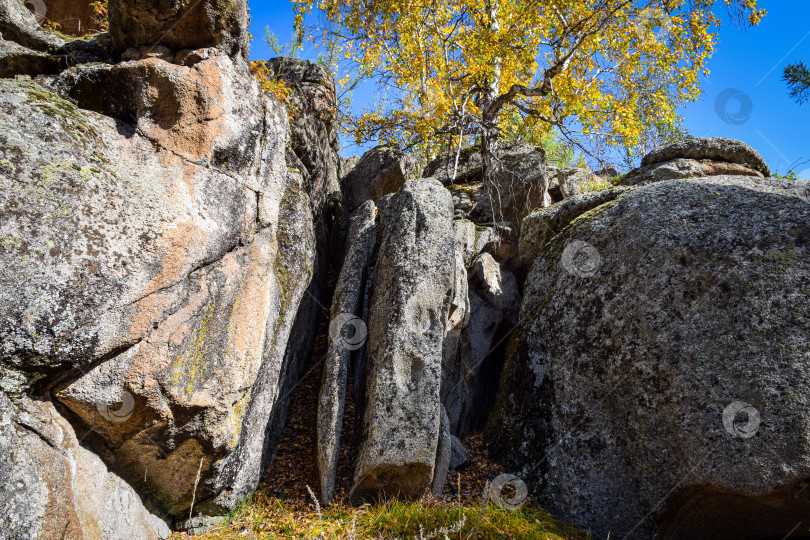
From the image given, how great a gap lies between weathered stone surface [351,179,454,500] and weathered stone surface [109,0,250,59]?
3447mm

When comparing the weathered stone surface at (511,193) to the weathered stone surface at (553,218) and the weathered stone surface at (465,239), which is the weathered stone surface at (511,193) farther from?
the weathered stone surface at (553,218)

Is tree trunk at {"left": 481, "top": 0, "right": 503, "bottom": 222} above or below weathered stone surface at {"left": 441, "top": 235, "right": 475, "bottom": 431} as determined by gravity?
above

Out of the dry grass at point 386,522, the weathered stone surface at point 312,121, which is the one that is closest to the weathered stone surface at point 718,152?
the weathered stone surface at point 312,121

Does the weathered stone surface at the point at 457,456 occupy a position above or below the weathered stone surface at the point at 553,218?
below

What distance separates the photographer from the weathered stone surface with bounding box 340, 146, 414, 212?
1016 centimetres

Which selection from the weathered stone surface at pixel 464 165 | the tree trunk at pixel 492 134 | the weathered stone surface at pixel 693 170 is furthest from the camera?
the weathered stone surface at pixel 464 165

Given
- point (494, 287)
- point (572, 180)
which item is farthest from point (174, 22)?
point (572, 180)

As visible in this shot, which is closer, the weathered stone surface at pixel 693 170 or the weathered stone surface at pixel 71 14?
the weathered stone surface at pixel 693 170

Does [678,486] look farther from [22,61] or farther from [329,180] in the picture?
[22,61]

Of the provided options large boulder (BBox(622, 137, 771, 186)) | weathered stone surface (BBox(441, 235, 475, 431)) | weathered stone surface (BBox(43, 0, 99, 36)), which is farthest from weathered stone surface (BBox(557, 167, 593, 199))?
weathered stone surface (BBox(43, 0, 99, 36))

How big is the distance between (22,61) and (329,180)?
17.7 ft

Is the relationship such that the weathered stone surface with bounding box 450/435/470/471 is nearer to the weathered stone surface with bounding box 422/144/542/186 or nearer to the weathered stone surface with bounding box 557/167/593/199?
the weathered stone surface with bounding box 422/144/542/186

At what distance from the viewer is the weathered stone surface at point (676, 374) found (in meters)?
4.64

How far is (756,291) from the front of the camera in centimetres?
514
